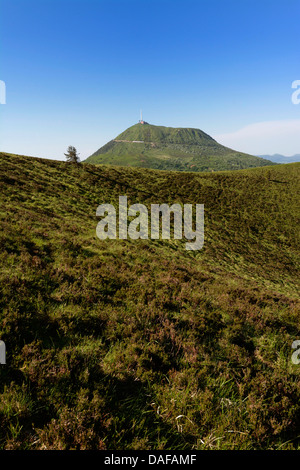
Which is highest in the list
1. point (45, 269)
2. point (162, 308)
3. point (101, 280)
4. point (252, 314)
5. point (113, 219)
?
point (113, 219)

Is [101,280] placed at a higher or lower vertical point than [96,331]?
higher

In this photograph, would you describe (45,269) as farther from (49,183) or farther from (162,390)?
(49,183)

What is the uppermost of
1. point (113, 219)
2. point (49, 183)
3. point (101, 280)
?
point (49, 183)

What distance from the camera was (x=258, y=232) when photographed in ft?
105

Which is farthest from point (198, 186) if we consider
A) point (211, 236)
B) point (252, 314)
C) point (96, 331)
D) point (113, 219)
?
point (96, 331)

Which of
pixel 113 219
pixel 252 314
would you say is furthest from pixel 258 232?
pixel 252 314

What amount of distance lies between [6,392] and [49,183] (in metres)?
26.0

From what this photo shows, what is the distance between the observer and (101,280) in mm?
7367

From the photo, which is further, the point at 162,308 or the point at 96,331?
the point at 162,308

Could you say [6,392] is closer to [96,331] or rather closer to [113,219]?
[96,331]
